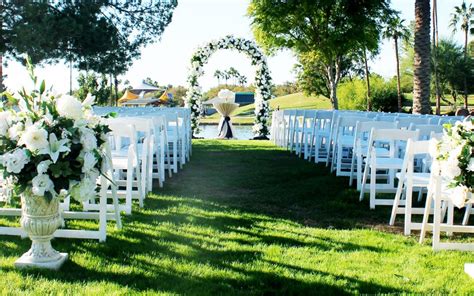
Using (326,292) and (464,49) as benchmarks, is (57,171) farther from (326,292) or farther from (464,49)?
(464,49)

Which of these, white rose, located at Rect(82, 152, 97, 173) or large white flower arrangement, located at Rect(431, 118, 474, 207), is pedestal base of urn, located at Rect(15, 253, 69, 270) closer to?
white rose, located at Rect(82, 152, 97, 173)

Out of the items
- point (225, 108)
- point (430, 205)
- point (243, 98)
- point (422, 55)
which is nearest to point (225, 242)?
point (430, 205)

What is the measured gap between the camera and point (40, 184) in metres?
3.60

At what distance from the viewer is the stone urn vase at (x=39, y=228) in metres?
3.80

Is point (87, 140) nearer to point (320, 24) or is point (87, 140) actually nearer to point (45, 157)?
point (45, 157)

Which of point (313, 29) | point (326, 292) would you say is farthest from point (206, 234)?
point (313, 29)

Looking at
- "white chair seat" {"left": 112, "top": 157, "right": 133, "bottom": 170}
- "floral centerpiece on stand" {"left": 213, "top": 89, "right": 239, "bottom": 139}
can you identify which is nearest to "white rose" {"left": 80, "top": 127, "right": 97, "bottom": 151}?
"white chair seat" {"left": 112, "top": 157, "right": 133, "bottom": 170}

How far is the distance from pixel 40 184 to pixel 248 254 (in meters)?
1.79

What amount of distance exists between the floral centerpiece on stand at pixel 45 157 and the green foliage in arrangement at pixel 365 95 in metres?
45.6

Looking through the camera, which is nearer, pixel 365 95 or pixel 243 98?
A: pixel 365 95

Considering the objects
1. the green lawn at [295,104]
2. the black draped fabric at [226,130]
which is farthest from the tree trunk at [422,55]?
the green lawn at [295,104]

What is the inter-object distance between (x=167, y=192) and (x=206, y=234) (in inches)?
91.3

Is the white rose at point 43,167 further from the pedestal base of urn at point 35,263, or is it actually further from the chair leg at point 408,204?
the chair leg at point 408,204

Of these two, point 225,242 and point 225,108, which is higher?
point 225,108
